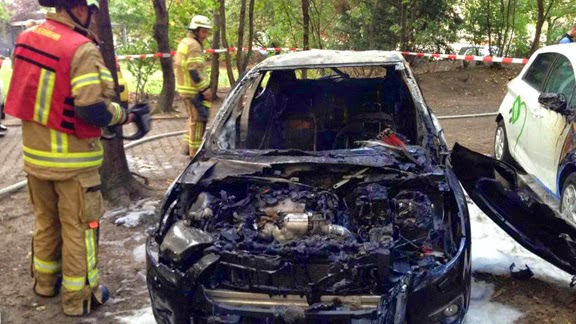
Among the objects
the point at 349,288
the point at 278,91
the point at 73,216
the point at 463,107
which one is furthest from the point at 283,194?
the point at 463,107

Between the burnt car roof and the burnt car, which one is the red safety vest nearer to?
the burnt car

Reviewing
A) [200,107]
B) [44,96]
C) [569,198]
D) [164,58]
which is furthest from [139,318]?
[164,58]

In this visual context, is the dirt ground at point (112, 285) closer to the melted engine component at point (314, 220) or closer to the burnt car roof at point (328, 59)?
the melted engine component at point (314, 220)

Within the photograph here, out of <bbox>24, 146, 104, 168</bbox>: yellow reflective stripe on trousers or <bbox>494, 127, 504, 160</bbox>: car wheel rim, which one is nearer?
<bbox>24, 146, 104, 168</bbox>: yellow reflective stripe on trousers

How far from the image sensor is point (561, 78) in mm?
5805

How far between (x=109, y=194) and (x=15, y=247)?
116cm

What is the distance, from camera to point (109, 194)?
19.8ft

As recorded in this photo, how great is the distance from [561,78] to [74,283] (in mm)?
4884

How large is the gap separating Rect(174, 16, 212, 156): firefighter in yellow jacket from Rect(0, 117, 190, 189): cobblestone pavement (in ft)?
1.82

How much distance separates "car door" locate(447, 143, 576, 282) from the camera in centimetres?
384

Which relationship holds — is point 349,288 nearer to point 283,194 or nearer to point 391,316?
point 391,316

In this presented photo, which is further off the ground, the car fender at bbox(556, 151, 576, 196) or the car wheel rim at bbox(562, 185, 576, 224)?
the car fender at bbox(556, 151, 576, 196)

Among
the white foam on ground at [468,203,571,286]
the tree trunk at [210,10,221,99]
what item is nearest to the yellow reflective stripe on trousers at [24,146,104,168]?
the white foam on ground at [468,203,571,286]

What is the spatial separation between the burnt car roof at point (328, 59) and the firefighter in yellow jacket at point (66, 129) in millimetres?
1358
